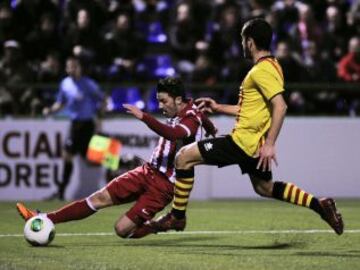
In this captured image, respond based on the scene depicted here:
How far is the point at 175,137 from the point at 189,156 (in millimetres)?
231

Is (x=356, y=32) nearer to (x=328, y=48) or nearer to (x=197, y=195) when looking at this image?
(x=328, y=48)

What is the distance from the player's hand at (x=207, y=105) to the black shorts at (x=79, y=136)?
609cm

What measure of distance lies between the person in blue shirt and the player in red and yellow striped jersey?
20.6 feet

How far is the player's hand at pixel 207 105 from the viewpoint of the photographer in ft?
28.3

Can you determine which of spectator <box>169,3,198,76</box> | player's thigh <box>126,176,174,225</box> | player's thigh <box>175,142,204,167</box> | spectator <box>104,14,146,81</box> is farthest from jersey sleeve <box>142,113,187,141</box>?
spectator <box>169,3,198,76</box>

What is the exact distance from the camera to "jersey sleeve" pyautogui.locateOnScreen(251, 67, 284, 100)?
311 inches

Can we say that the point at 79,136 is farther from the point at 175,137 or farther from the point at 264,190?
the point at 264,190

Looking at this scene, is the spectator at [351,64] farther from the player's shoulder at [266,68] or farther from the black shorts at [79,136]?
the player's shoulder at [266,68]

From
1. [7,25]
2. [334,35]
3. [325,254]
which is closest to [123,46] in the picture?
[7,25]

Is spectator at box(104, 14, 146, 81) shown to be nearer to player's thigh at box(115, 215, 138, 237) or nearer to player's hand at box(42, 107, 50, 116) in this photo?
player's hand at box(42, 107, 50, 116)

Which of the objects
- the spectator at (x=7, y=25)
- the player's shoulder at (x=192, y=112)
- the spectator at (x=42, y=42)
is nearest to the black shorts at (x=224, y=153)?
the player's shoulder at (x=192, y=112)

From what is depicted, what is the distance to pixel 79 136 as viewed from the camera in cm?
1457

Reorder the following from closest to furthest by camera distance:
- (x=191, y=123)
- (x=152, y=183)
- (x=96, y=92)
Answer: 1. (x=191, y=123)
2. (x=152, y=183)
3. (x=96, y=92)

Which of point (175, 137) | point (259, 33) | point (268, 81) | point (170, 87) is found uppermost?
point (259, 33)
